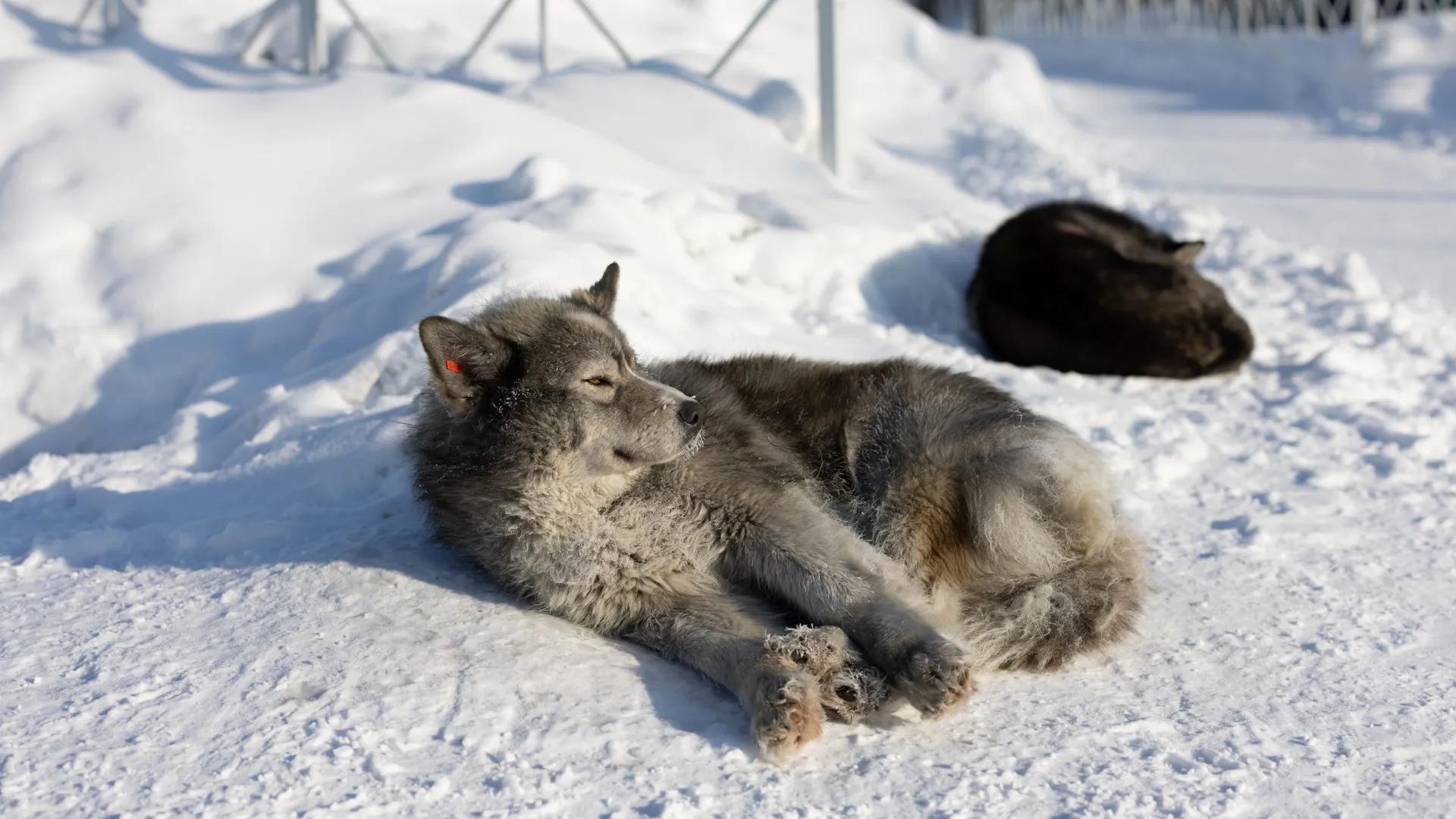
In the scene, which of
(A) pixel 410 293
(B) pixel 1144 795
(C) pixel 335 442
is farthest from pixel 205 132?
(B) pixel 1144 795

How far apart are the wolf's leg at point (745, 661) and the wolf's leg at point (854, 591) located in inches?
5.7

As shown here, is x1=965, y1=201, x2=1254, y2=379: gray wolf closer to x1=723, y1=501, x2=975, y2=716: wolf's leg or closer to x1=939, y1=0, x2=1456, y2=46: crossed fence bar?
x1=723, y1=501, x2=975, y2=716: wolf's leg

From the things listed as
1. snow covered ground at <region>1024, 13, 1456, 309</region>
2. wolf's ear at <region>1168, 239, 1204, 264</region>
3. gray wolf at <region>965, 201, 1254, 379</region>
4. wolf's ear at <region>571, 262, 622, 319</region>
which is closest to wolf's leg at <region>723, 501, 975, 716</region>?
wolf's ear at <region>571, 262, 622, 319</region>

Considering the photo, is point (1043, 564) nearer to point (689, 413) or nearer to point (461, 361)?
point (689, 413)

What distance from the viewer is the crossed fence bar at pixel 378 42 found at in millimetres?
8961

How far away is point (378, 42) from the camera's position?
10969 mm

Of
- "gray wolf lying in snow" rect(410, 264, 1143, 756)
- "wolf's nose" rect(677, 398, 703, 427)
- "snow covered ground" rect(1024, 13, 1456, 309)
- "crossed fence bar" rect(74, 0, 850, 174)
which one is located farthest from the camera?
"snow covered ground" rect(1024, 13, 1456, 309)

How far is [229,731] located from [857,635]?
161 cm

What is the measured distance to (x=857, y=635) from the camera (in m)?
3.50

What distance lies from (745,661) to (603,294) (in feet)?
5.06

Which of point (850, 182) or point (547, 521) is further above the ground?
point (547, 521)

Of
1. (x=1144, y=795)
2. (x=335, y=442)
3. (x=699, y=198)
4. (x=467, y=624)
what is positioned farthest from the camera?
(x=699, y=198)

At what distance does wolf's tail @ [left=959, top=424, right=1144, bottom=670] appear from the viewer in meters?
3.70

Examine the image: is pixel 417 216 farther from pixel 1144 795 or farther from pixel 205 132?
pixel 1144 795
